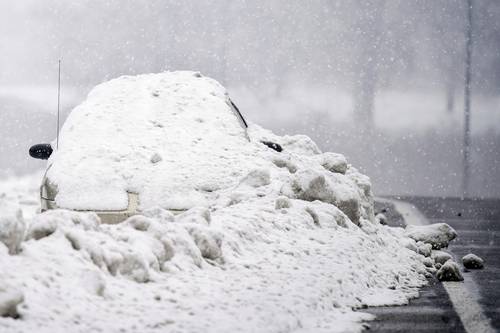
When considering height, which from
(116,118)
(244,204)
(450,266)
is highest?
(116,118)

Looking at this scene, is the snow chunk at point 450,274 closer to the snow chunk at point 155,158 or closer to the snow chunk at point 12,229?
the snow chunk at point 155,158

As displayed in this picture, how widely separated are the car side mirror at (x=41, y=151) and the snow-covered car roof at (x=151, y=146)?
0.24m

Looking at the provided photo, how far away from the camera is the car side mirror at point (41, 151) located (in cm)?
830

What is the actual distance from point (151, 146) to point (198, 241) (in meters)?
2.64

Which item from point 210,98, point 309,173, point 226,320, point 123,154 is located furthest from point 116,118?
point 226,320

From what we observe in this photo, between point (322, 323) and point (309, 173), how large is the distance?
381 centimetres

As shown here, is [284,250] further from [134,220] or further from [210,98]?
[210,98]

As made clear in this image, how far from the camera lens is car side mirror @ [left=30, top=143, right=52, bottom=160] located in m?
8.30

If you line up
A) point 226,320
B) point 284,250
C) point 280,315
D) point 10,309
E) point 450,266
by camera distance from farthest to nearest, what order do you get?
point 450,266, point 284,250, point 280,315, point 226,320, point 10,309

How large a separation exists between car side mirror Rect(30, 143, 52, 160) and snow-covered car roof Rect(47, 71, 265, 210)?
0.24 m

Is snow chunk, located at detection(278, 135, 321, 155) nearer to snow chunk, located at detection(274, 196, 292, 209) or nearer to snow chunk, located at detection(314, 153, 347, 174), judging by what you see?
snow chunk, located at detection(314, 153, 347, 174)

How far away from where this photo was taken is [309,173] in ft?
28.5

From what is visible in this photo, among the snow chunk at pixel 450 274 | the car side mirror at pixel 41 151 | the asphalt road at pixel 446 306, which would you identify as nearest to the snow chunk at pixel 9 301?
the asphalt road at pixel 446 306

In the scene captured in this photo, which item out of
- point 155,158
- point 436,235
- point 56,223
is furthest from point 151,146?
point 436,235
